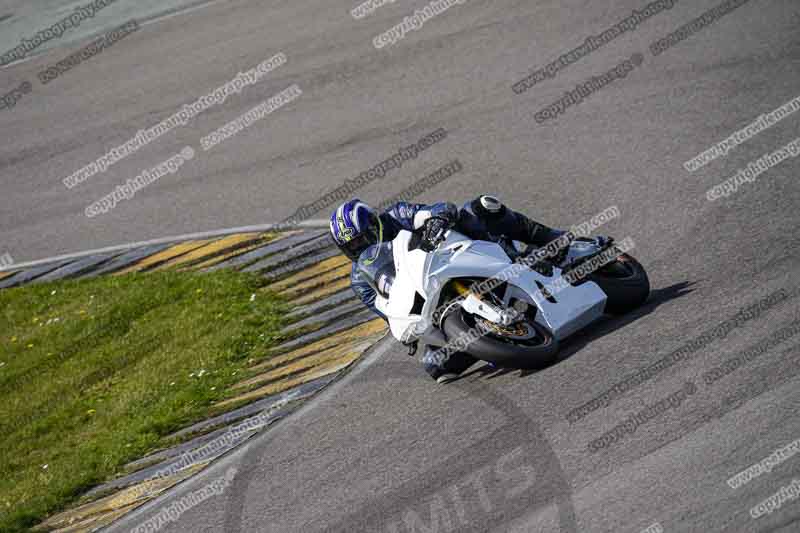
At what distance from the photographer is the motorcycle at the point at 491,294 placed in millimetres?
7973

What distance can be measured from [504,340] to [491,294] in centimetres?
48

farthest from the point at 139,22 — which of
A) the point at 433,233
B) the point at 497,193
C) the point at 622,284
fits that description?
the point at 622,284

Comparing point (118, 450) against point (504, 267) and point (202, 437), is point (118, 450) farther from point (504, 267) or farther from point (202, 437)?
point (504, 267)

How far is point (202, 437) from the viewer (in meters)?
9.74

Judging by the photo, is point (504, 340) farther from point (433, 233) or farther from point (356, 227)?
point (356, 227)

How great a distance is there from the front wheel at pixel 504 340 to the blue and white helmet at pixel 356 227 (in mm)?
1104

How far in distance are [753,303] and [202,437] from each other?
5.08 metres

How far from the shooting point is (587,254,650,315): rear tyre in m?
8.49

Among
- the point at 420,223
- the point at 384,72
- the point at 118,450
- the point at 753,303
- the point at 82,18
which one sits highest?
the point at 82,18

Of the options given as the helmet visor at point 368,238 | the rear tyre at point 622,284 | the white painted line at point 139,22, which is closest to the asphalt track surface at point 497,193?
the rear tyre at point 622,284

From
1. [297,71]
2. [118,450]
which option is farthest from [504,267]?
[297,71]

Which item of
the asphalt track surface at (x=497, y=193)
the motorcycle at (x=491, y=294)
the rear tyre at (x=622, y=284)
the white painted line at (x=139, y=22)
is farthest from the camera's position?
the white painted line at (x=139, y=22)

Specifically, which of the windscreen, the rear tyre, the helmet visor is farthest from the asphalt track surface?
the helmet visor

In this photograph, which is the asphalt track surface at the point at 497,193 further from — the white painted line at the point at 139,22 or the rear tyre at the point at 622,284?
the white painted line at the point at 139,22
